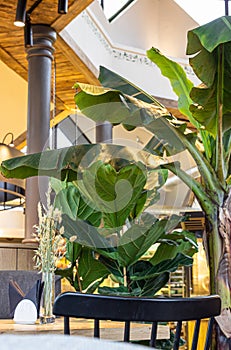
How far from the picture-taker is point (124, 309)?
5.01 feet

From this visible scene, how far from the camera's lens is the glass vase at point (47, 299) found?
103 inches

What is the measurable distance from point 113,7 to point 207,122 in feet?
26.4

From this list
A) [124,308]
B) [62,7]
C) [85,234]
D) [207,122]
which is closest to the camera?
[124,308]

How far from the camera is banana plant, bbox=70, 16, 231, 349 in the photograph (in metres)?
3.03

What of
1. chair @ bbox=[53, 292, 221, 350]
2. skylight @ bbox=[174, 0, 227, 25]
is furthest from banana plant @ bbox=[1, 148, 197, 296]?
skylight @ bbox=[174, 0, 227, 25]

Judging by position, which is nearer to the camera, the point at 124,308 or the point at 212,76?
the point at 124,308

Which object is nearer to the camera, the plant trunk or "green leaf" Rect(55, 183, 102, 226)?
the plant trunk

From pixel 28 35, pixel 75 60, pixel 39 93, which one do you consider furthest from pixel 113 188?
pixel 75 60

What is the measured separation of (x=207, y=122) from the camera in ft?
10.8

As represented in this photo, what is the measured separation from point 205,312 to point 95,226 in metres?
2.19

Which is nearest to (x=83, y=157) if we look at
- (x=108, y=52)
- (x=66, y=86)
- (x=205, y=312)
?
(x=205, y=312)

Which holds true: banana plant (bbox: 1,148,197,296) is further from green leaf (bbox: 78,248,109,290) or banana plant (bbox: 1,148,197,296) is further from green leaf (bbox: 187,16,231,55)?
green leaf (bbox: 187,16,231,55)

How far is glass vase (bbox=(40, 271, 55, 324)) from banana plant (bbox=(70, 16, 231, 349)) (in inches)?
33.9

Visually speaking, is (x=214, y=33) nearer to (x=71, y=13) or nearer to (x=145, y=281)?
(x=145, y=281)
